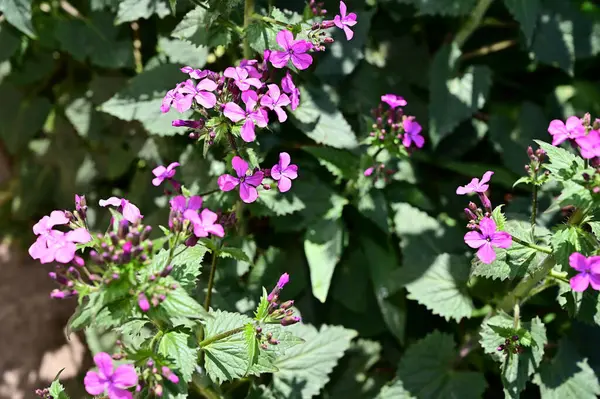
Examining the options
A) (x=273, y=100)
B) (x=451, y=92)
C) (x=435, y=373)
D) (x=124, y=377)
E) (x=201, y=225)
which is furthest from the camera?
(x=451, y=92)

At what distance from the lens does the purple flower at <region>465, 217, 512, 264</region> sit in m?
2.44

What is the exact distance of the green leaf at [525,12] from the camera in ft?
11.7

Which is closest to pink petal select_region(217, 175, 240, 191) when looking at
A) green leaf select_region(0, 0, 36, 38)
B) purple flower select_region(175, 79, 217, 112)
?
purple flower select_region(175, 79, 217, 112)

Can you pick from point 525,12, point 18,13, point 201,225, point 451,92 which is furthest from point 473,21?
point 18,13

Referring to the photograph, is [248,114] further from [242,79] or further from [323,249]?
[323,249]

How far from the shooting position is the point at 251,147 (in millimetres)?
2828

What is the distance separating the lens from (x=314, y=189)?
3557 mm

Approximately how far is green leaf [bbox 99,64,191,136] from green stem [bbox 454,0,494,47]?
177cm

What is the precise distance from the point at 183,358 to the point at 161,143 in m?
1.87

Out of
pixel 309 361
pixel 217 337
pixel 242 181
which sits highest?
pixel 242 181

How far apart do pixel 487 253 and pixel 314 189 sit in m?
1.29

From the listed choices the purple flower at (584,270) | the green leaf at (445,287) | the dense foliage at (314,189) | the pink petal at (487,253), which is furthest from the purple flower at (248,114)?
the green leaf at (445,287)

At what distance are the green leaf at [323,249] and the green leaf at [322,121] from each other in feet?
1.49

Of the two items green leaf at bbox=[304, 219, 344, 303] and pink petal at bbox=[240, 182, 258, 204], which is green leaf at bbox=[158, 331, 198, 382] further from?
green leaf at bbox=[304, 219, 344, 303]
